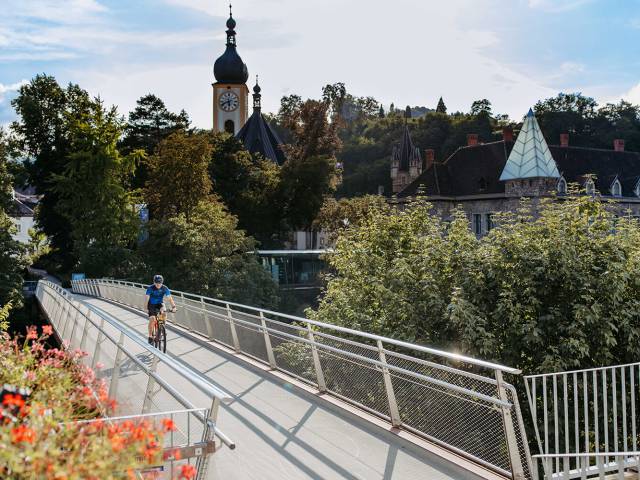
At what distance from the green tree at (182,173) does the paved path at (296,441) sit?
125 ft

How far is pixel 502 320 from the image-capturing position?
15602 millimetres

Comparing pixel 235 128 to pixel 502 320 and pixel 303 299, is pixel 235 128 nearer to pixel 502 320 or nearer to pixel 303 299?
pixel 303 299

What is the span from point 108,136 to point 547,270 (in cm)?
3989

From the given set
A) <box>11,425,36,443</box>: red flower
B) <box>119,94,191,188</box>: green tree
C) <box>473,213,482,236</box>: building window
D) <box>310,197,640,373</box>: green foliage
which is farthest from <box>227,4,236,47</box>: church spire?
<box>11,425,36,443</box>: red flower

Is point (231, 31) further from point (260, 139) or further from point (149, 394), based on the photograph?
point (149, 394)

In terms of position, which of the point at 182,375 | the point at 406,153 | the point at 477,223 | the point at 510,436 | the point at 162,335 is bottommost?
the point at 162,335

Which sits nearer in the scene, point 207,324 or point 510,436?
point 510,436

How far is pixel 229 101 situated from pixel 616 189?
59309mm

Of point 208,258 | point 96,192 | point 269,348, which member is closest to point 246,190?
→ point 96,192

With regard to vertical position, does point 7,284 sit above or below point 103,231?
below

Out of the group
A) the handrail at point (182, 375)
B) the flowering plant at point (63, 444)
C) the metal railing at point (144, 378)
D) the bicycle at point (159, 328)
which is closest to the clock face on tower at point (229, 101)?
the bicycle at point (159, 328)

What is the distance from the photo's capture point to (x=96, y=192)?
4806 centimetres

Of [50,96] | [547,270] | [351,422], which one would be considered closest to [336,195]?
[50,96]

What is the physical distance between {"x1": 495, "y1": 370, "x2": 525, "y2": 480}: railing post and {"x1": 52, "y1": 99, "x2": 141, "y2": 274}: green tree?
43340 millimetres
